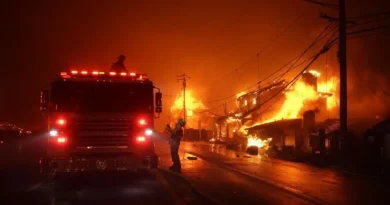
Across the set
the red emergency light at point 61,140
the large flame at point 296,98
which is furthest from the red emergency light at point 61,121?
the large flame at point 296,98

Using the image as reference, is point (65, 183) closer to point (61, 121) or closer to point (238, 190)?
point (61, 121)

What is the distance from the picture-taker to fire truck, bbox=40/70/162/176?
10961 millimetres

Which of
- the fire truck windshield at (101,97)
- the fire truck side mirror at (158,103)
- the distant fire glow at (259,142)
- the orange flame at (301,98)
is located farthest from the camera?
the orange flame at (301,98)

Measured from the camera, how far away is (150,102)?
11.9 meters

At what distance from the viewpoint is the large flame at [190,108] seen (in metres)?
91.9

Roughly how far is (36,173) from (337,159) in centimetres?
1637

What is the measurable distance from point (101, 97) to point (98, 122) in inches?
29.6

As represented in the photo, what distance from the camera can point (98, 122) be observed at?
11.3 metres

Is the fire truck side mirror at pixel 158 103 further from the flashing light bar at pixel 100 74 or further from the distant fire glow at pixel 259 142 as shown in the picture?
the distant fire glow at pixel 259 142

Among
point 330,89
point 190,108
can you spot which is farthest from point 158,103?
point 190,108

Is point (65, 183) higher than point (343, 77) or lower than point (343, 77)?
lower

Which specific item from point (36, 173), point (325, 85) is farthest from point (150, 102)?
point (325, 85)

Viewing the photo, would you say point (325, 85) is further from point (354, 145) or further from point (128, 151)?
point (128, 151)

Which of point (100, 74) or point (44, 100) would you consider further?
point (100, 74)
